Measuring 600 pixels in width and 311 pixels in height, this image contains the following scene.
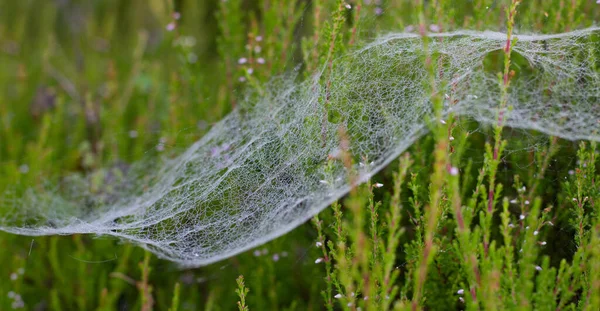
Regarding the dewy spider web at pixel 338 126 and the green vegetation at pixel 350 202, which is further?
the dewy spider web at pixel 338 126

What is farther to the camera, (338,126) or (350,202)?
(338,126)

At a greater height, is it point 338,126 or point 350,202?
point 338,126

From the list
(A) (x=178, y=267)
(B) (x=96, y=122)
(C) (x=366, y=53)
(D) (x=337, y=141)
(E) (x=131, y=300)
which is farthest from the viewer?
(B) (x=96, y=122)

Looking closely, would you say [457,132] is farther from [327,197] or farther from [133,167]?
[133,167]

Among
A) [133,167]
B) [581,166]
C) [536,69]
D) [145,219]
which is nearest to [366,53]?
[536,69]
